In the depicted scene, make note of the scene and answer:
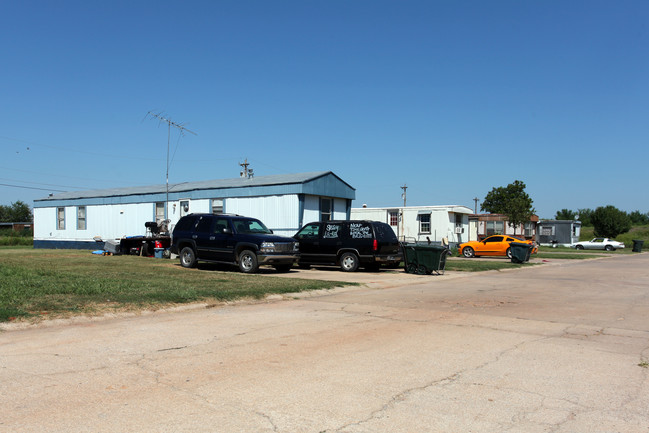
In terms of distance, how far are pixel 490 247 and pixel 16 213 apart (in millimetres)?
96229

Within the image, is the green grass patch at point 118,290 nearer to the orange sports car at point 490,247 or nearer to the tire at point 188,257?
the tire at point 188,257

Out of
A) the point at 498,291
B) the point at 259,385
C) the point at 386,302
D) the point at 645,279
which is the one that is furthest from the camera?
the point at 645,279

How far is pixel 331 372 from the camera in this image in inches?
221

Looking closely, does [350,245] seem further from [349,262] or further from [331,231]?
[331,231]

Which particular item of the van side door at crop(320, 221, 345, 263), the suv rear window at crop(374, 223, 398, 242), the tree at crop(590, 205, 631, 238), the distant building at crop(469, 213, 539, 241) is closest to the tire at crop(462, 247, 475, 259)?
the distant building at crop(469, 213, 539, 241)

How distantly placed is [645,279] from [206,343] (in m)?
17.2

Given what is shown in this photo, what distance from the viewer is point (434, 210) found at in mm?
35688

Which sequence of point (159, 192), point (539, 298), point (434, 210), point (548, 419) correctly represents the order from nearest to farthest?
point (548, 419)
point (539, 298)
point (159, 192)
point (434, 210)

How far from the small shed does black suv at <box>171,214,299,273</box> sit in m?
46.7

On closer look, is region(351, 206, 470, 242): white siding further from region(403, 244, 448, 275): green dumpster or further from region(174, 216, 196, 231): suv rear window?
region(174, 216, 196, 231): suv rear window

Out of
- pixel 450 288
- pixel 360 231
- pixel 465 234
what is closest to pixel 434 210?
pixel 465 234

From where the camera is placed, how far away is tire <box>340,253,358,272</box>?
1917 cm

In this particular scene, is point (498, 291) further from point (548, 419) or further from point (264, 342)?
point (548, 419)

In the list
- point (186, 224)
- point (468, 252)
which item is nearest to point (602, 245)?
point (468, 252)
